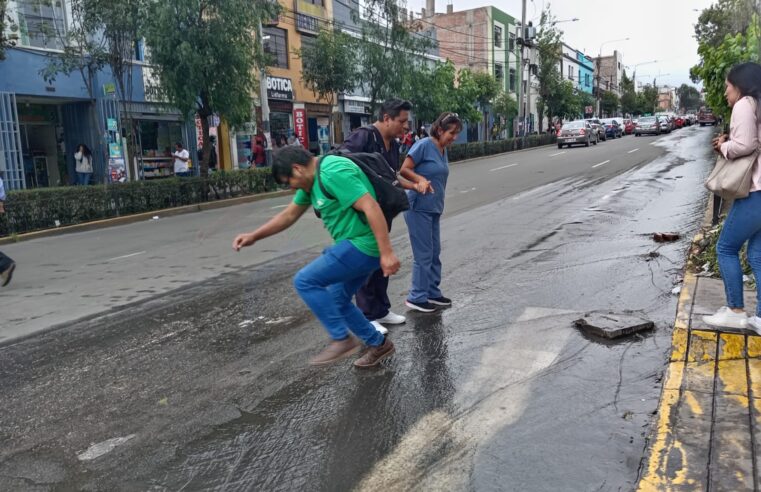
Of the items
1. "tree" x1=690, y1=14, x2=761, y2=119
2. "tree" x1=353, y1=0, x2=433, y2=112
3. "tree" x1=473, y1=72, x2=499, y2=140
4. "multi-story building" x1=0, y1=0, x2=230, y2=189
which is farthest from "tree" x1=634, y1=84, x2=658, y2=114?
"tree" x1=690, y1=14, x2=761, y2=119

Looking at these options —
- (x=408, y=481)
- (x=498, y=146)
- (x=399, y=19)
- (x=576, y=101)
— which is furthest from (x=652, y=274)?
(x=576, y=101)

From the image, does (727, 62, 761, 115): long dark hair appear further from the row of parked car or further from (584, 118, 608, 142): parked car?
(584, 118, 608, 142): parked car

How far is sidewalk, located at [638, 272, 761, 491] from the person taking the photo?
2830 mm

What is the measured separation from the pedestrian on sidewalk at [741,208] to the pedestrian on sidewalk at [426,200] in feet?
6.90

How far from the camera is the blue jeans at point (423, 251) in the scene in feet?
18.1

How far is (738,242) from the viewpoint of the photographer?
4.44 metres

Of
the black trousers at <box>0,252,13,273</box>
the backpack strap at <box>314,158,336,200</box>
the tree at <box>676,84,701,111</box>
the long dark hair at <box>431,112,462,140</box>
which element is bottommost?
the black trousers at <box>0,252,13,273</box>

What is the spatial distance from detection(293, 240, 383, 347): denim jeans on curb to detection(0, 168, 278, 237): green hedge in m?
11.3

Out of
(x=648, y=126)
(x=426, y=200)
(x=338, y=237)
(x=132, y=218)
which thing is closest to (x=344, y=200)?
(x=338, y=237)

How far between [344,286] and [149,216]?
12865 mm

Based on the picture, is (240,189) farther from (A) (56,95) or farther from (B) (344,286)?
(B) (344,286)

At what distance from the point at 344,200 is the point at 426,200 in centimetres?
182

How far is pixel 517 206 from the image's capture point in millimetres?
12867

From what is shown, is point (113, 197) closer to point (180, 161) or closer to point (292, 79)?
point (180, 161)
